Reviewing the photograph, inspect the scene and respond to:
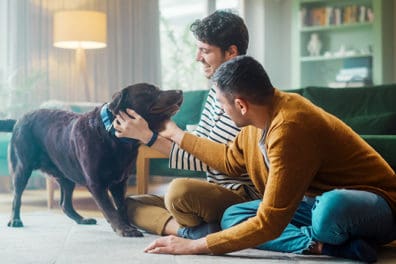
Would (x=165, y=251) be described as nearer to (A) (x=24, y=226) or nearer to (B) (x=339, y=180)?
(B) (x=339, y=180)

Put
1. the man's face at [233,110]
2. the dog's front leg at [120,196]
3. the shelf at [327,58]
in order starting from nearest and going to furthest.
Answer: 1. the man's face at [233,110]
2. the dog's front leg at [120,196]
3. the shelf at [327,58]

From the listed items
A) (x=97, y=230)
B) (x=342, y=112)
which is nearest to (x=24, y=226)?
(x=97, y=230)

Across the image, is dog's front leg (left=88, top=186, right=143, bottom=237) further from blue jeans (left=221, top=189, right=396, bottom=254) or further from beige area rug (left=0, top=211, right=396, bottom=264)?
blue jeans (left=221, top=189, right=396, bottom=254)

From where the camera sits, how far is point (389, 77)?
509cm

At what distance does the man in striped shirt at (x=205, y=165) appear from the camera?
1928mm

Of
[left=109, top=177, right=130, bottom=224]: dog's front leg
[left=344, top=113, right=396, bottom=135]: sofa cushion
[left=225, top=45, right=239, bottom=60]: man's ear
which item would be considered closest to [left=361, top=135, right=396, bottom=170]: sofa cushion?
[left=344, top=113, right=396, bottom=135]: sofa cushion

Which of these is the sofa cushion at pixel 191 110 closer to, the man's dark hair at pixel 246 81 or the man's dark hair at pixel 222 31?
the man's dark hair at pixel 222 31

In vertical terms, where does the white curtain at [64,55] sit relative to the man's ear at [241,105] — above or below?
above

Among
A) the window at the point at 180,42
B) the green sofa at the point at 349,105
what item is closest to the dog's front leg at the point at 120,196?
the green sofa at the point at 349,105

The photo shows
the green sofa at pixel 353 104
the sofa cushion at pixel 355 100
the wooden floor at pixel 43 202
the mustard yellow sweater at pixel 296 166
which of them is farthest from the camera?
the sofa cushion at pixel 355 100

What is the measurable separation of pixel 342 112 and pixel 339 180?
171cm

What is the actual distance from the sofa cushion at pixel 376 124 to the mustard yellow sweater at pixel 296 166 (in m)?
1.32

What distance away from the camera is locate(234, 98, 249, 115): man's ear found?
5.23ft

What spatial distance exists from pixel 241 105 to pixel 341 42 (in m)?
4.08
